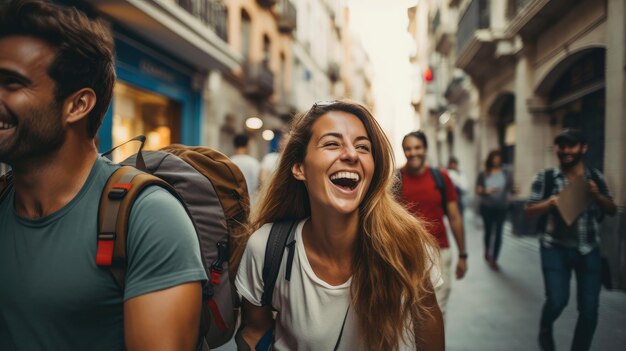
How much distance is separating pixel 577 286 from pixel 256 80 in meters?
13.9

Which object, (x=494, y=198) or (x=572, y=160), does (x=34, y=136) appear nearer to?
(x=572, y=160)

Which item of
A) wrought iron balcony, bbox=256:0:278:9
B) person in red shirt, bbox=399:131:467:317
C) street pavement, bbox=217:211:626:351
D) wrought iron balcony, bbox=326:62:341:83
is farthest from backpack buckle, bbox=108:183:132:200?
wrought iron balcony, bbox=326:62:341:83

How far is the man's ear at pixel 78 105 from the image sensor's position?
4.66ft

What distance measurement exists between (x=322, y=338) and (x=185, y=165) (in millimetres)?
871

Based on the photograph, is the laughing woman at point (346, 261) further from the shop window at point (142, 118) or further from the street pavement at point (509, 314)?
the shop window at point (142, 118)

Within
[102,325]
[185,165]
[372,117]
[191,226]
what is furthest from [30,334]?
[372,117]

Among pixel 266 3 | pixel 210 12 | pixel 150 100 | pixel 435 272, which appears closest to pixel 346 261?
pixel 435 272

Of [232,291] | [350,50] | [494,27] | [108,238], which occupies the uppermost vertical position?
[350,50]

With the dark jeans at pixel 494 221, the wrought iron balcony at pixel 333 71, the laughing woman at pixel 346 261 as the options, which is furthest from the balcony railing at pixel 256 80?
the wrought iron balcony at pixel 333 71

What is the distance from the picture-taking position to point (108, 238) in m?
1.29

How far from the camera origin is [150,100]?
1103 centimetres

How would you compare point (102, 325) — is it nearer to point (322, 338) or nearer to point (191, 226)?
point (191, 226)

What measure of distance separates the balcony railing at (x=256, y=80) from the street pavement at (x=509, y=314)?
10603 millimetres

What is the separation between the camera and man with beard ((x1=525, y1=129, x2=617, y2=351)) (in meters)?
3.58
